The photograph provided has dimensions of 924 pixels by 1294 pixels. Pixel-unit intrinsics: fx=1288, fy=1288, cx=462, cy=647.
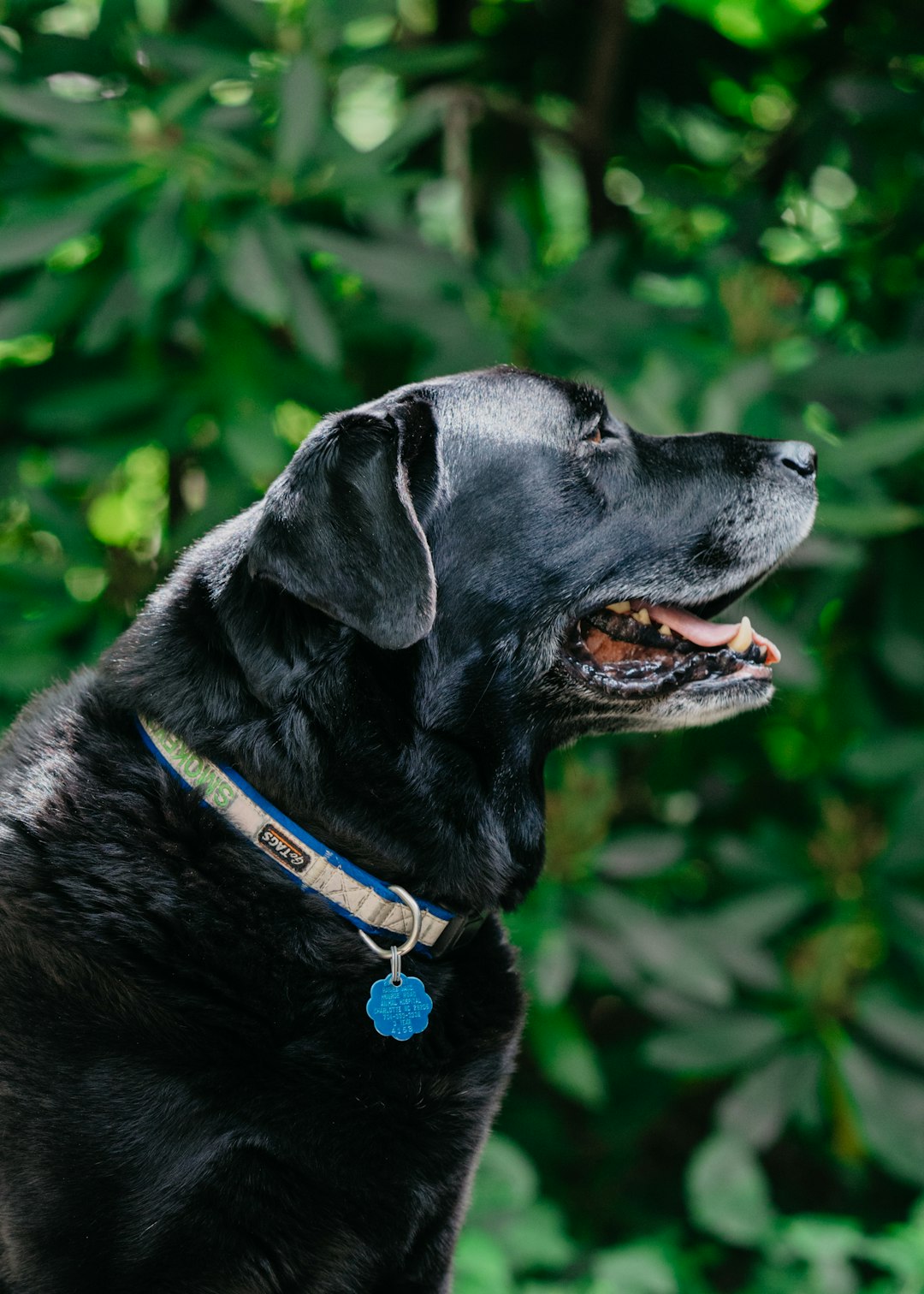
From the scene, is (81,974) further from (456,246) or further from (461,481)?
(456,246)

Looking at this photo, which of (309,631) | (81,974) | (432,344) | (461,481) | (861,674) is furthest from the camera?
(861,674)

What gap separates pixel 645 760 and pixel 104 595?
1599 millimetres

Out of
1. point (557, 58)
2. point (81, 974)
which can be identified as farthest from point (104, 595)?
point (557, 58)

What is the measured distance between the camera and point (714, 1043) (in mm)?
3191

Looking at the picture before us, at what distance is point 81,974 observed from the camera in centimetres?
167

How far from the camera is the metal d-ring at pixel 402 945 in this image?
1784 millimetres

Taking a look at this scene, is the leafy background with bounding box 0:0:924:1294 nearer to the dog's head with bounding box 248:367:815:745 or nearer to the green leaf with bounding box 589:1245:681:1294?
the green leaf with bounding box 589:1245:681:1294

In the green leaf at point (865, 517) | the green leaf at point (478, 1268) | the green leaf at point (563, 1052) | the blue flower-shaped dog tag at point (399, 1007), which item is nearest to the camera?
the blue flower-shaped dog tag at point (399, 1007)

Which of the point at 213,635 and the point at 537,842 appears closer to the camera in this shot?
the point at 213,635

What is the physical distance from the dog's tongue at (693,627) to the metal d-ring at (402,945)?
65cm

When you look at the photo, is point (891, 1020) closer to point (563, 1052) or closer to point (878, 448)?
point (563, 1052)

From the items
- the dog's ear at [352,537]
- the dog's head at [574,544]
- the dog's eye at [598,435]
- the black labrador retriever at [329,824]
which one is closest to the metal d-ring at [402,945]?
the black labrador retriever at [329,824]

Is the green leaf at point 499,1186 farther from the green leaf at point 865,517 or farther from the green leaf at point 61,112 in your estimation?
the green leaf at point 61,112

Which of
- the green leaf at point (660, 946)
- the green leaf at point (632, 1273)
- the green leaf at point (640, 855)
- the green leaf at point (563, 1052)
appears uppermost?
the green leaf at point (640, 855)
